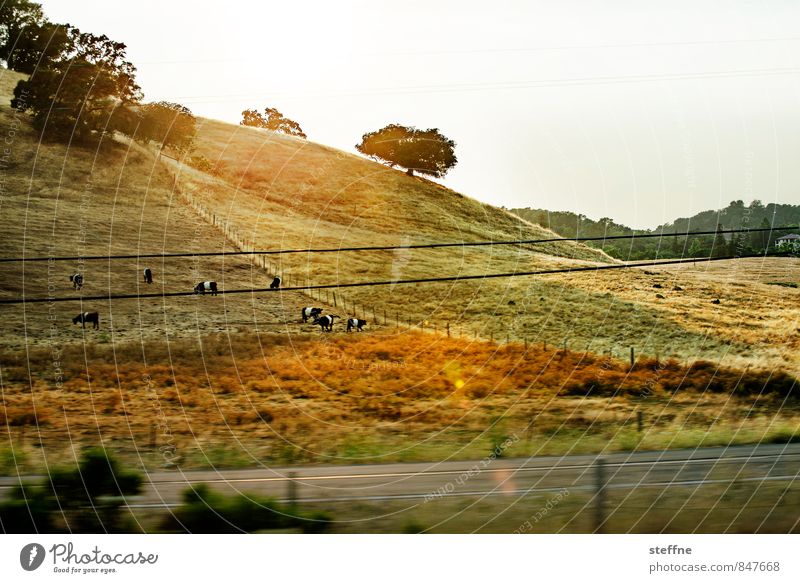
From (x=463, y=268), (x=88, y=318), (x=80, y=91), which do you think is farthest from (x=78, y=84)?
(x=463, y=268)

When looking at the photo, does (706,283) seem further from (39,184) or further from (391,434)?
(39,184)

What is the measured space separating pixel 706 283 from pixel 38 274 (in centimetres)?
2911

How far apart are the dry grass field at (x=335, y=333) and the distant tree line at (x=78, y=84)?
8.45 feet

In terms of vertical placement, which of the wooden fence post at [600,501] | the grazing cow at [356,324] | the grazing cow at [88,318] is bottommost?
the grazing cow at [88,318]

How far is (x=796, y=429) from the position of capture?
22.9 metres

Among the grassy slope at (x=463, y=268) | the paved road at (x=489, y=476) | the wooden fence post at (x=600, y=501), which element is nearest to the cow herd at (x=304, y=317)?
the grassy slope at (x=463, y=268)

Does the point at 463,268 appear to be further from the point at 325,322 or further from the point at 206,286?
the point at 206,286

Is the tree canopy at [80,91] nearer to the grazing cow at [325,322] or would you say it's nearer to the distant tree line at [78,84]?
the distant tree line at [78,84]

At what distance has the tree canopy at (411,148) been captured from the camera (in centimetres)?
2473

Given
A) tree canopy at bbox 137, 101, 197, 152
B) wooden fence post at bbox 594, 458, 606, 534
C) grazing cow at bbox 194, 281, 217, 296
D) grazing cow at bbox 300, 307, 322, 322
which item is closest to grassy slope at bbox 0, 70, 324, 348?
grazing cow at bbox 194, 281, 217, 296

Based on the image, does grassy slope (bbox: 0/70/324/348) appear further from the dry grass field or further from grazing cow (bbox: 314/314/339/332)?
grazing cow (bbox: 314/314/339/332)

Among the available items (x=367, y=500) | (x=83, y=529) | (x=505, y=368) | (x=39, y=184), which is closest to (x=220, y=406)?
(x=505, y=368)

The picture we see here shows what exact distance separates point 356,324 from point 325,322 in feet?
3.78

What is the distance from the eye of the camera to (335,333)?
101 feet
